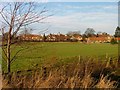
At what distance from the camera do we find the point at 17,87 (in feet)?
24.4

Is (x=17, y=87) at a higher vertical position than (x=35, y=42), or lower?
lower

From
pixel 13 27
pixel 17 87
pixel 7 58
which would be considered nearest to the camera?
pixel 17 87

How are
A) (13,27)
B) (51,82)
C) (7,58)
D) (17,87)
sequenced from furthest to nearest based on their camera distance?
(7,58) < (13,27) < (51,82) < (17,87)

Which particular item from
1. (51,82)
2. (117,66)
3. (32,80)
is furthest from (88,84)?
(117,66)

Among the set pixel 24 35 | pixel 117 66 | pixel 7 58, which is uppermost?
pixel 24 35

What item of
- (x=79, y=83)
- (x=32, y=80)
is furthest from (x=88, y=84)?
(x=32, y=80)

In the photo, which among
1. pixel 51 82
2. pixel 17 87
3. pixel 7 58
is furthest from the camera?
pixel 7 58

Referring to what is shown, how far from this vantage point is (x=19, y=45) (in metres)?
9.17

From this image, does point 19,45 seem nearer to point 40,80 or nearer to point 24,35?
point 24,35

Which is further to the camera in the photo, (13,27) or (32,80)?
(13,27)

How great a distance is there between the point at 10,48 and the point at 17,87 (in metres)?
2.29

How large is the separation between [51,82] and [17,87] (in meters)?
1.04

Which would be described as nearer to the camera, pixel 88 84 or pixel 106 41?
pixel 88 84

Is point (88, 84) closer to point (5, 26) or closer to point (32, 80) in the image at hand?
point (32, 80)
